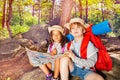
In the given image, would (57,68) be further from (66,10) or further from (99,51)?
(66,10)

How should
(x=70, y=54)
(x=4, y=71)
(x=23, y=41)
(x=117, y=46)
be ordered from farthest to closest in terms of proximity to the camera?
1. (x=23, y=41)
2. (x=117, y=46)
3. (x=4, y=71)
4. (x=70, y=54)

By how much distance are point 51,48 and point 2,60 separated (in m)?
1.86

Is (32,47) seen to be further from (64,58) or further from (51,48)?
(64,58)

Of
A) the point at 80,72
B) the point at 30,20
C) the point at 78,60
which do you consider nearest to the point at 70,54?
the point at 78,60

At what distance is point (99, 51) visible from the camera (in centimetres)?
315

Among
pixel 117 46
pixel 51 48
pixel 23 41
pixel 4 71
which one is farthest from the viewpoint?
pixel 23 41

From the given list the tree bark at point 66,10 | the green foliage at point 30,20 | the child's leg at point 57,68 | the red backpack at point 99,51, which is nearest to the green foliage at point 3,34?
the green foliage at point 30,20

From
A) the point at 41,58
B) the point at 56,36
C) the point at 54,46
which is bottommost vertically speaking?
the point at 41,58

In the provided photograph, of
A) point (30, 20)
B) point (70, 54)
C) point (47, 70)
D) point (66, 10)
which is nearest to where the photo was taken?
point (70, 54)

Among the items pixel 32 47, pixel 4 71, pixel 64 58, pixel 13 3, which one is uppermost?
pixel 13 3

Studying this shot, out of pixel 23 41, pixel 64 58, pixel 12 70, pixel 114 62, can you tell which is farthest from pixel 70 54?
pixel 23 41

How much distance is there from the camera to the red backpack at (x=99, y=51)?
10.3 feet

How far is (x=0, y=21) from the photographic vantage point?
5.70m

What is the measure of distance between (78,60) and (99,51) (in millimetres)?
282
